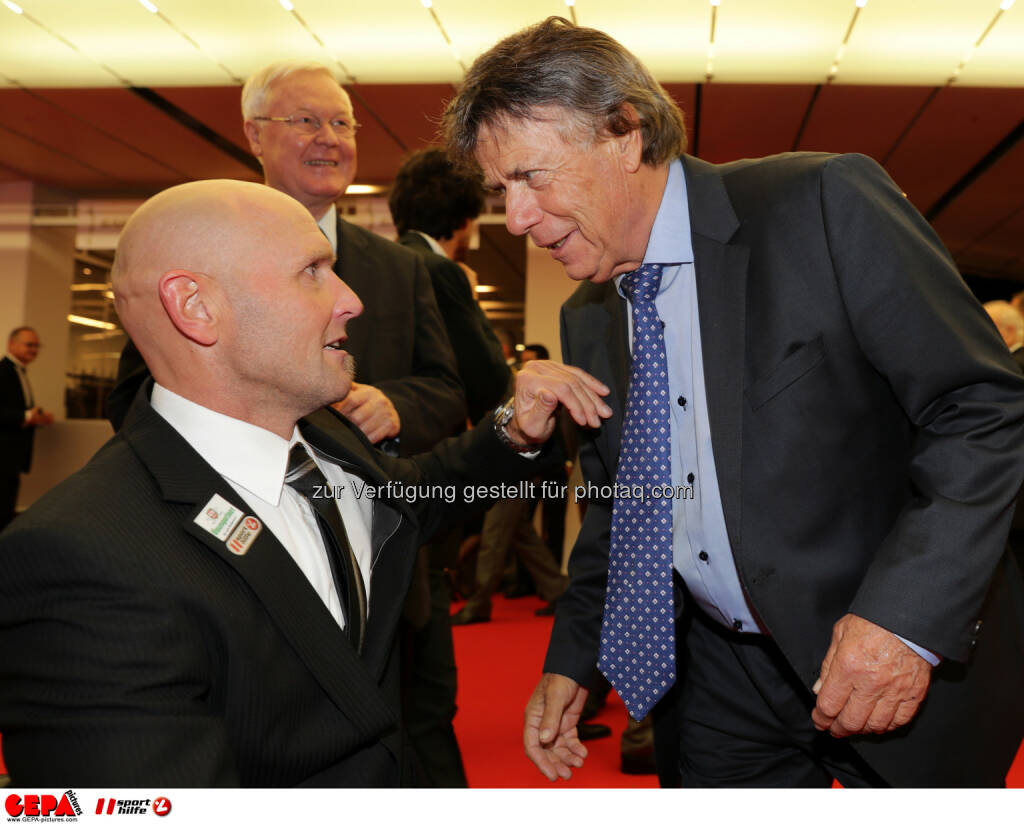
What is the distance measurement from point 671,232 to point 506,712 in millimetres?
3067

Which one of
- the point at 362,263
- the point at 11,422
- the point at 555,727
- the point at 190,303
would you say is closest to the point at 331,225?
the point at 362,263

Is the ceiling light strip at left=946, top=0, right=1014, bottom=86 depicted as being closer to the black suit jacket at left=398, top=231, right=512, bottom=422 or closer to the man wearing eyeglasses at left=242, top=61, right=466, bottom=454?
the black suit jacket at left=398, top=231, right=512, bottom=422

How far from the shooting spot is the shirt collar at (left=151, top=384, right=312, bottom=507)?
138cm

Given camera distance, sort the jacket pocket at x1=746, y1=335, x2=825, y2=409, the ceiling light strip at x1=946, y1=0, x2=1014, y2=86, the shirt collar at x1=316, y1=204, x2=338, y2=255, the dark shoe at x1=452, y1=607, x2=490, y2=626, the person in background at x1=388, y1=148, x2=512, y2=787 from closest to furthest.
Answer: the jacket pocket at x1=746, y1=335, x2=825, y2=409 → the shirt collar at x1=316, y1=204, x2=338, y2=255 → the person in background at x1=388, y1=148, x2=512, y2=787 → the ceiling light strip at x1=946, y1=0, x2=1014, y2=86 → the dark shoe at x1=452, y1=607, x2=490, y2=626

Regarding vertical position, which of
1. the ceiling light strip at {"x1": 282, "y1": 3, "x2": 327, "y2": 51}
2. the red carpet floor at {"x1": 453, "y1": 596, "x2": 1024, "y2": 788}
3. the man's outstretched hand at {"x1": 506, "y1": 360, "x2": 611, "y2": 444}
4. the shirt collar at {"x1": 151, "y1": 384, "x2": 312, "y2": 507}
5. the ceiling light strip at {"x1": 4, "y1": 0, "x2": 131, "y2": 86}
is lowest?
the red carpet floor at {"x1": 453, "y1": 596, "x2": 1024, "y2": 788}

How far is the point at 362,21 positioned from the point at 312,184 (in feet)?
14.7

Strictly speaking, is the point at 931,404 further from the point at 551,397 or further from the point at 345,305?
the point at 345,305

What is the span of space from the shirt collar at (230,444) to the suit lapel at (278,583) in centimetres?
6

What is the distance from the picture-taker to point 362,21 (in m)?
6.32

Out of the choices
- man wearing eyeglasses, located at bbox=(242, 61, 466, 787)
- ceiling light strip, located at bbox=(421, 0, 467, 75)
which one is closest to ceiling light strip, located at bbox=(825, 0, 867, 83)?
ceiling light strip, located at bbox=(421, 0, 467, 75)

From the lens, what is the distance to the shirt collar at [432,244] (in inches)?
115

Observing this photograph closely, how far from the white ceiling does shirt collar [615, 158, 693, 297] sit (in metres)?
4.80
